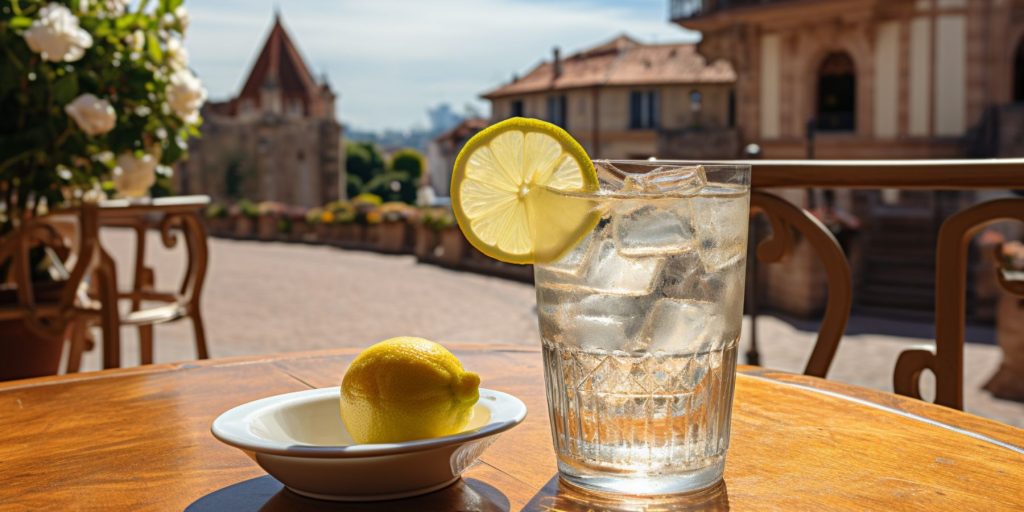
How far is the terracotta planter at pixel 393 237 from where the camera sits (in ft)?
73.9

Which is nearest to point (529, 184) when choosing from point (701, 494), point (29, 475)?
point (701, 494)

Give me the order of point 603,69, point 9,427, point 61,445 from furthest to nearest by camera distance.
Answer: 1. point 603,69
2. point 9,427
3. point 61,445

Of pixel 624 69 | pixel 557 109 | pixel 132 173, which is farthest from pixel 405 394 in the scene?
pixel 557 109

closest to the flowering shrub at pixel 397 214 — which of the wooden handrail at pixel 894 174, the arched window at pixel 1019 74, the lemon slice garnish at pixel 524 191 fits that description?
the arched window at pixel 1019 74

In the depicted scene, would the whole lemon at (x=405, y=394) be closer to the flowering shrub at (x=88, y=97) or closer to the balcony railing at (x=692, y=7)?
the flowering shrub at (x=88, y=97)

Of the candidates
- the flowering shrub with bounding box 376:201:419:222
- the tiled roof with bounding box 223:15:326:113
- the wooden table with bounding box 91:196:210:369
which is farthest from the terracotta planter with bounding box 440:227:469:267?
the tiled roof with bounding box 223:15:326:113

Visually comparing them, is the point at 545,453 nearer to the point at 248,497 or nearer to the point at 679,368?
the point at 679,368

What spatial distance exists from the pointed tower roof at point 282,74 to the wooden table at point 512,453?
2263 inches

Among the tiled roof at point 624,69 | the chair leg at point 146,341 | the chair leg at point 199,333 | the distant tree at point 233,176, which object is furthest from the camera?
the distant tree at point 233,176

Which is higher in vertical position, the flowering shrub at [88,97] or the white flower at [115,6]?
the white flower at [115,6]

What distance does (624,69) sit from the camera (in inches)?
1683

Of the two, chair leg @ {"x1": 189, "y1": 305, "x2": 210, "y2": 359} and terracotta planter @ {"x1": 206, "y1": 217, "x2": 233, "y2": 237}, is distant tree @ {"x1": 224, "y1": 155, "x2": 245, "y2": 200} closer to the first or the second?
terracotta planter @ {"x1": 206, "y1": 217, "x2": 233, "y2": 237}

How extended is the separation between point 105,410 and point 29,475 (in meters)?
0.29

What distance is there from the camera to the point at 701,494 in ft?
3.30
